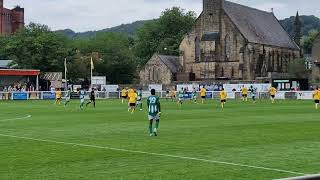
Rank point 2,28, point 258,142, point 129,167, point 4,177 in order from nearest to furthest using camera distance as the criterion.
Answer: point 4,177 < point 129,167 < point 258,142 < point 2,28

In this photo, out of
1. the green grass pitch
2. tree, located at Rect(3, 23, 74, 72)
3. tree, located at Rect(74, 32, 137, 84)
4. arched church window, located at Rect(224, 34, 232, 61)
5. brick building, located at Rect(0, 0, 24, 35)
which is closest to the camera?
the green grass pitch

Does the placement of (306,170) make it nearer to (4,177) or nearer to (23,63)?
(4,177)

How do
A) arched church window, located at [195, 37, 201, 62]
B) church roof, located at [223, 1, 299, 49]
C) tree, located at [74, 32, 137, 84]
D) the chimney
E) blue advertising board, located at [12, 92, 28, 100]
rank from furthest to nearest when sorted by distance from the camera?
tree, located at [74, 32, 137, 84] < arched church window, located at [195, 37, 201, 62] < church roof, located at [223, 1, 299, 49] < the chimney < blue advertising board, located at [12, 92, 28, 100]

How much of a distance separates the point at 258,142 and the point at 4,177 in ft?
31.1

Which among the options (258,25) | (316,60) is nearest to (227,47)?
(258,25)

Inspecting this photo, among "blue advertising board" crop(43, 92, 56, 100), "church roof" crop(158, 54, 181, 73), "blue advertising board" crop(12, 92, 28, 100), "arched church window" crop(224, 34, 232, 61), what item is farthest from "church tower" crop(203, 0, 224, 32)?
"blue advertising board" crop(12, 92, 28, 100)

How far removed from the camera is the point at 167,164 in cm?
1506

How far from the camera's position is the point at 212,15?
10912 cm

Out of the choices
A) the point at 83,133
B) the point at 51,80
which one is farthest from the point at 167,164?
the point at 51,80

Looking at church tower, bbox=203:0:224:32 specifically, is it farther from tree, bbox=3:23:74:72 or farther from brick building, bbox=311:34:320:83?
tree, bbox=3:23:74:72

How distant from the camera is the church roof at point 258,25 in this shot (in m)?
110

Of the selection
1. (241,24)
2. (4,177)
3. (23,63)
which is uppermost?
(241,24)

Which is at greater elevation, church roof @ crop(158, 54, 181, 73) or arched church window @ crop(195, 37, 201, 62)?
arched church window @ crop(195, 37, 201, 62)

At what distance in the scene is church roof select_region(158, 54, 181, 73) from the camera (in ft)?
371
